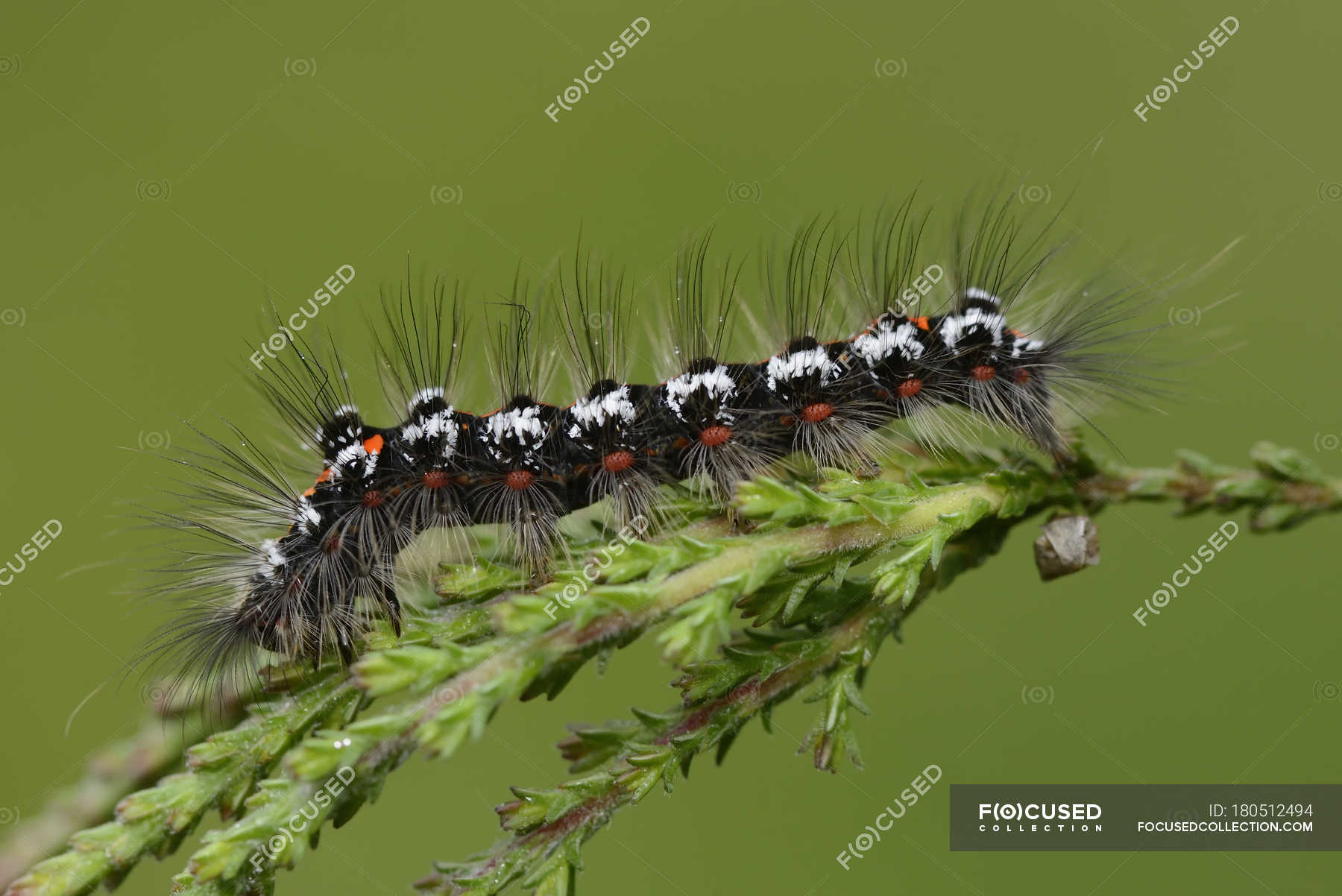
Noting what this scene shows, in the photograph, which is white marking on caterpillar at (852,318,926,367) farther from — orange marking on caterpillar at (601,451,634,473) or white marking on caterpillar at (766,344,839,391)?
orange marking on caterpillar at (601,451,634,473)

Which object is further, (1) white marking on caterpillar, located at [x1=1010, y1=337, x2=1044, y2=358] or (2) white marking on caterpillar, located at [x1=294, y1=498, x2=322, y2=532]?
(1) white marking on caterpillar, located at [x1=1010, y1=337, x2=1044, y2=358]

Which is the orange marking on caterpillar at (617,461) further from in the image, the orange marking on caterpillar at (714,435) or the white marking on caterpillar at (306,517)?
the white marking on caterpillar at (306,517)

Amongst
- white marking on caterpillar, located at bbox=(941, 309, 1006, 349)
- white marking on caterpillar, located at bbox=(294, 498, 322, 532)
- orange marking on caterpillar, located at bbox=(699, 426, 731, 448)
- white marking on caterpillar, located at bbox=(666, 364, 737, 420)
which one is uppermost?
white marking on caterpillar, located at bbox=(941, 309, 1006, 349)

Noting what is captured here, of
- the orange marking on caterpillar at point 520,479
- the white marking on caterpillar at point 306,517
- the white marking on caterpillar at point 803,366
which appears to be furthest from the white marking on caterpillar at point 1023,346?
the white marking on caterpillar at point 306,517

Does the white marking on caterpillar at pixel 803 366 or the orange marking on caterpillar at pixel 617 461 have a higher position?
the white marking on caterpillar at pixel 803 366

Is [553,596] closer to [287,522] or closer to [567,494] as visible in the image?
[567,494]

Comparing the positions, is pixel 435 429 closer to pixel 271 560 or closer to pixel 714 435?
pixel 271 560

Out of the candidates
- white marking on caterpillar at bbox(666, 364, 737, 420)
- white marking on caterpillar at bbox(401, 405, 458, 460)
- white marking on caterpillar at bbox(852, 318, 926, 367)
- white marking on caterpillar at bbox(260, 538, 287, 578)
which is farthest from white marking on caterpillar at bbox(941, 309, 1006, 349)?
white marking on caterpillar at bbox(260, 538, 287, 578)

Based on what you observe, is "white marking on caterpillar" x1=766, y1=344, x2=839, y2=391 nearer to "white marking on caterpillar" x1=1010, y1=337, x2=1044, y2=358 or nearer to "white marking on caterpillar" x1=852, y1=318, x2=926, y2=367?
"white marking on caterpillar" x1=852, y1=318, x2=926, y2=367

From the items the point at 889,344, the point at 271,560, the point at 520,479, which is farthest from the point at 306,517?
the point at 889,344

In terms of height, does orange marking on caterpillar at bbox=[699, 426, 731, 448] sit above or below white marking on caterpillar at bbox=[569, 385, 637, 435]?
above
